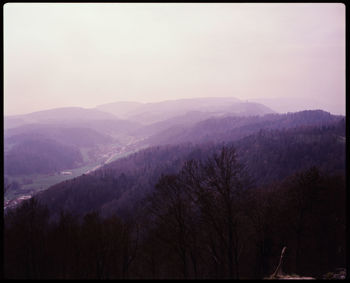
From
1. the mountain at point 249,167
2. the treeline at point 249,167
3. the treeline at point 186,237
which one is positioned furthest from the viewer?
the mountain at point 249,167

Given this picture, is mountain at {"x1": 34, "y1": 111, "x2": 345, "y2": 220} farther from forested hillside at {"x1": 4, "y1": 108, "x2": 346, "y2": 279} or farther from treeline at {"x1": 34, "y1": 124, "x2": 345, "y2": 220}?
forested hillside at {"x1": 4, "y1": 108, "x2": 346, "y2": 279}

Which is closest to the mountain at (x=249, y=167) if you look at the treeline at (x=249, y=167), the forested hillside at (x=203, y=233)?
Answer: the treeline at (x=249, y=167)

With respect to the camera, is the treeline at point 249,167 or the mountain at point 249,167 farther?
the mountain at point 249,167

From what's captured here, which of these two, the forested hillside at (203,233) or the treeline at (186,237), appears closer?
the forested hillside at (203,233)

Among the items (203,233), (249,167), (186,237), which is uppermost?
(186,237)

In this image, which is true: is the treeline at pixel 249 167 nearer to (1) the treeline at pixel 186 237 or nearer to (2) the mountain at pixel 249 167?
(2) the mountain at pixel 249 167

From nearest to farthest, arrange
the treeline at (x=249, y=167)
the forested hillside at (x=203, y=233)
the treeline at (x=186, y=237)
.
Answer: the forested hillside at (x=203, y=233) < the treeline at (x=186, y=237) < the treeline at (x=249, y=167)

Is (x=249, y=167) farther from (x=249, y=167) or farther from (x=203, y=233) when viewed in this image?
(x=203, y=233)

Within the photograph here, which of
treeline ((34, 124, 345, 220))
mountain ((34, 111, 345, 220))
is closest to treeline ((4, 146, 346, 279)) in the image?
treeline ((34, 124, 345, 220))

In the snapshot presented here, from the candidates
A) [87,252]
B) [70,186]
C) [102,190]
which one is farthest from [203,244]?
[70,186]

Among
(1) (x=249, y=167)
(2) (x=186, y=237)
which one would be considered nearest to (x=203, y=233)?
(2) (x=186, y=237)

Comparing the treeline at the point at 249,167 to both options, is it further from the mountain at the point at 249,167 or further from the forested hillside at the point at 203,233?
the forested hillside at the point at 203,233

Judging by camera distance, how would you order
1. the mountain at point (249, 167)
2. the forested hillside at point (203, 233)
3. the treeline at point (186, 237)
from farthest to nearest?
the mountain at point (249, 167) < the treeline at point (186, 237) < the forested hillside at point (203, 233)

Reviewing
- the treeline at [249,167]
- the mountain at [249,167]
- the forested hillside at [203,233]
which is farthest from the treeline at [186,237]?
the mountain at [249,167]
